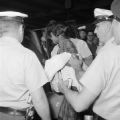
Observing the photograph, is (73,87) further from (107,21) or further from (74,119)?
(107,21)

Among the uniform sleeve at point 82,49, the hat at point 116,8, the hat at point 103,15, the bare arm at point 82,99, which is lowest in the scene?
the uniform sleeve at point 82,49

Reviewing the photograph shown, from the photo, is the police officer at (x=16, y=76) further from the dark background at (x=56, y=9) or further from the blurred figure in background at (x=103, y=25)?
the dark background at (x=56, y=9)

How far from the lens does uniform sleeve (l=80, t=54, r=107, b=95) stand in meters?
1.83

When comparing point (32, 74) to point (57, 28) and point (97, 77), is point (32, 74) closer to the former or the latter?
point (97, 77)

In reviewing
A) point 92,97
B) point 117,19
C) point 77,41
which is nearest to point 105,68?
point 92,97

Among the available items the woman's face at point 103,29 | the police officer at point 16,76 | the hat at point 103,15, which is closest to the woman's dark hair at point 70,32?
the hat at point 103,15

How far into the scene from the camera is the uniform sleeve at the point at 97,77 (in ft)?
6.00

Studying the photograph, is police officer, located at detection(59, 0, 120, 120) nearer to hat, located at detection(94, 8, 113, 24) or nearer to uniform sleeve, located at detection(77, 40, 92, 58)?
hat, located at detection(94, 8, 113, 24)

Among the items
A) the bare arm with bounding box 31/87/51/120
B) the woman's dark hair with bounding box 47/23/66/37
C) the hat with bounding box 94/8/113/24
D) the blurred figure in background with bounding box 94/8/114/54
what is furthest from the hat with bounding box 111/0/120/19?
the woman's dark hair with bounding box 47/23/66/37

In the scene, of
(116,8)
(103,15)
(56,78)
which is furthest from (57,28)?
(116,8)

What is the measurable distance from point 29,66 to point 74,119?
943 millimetres

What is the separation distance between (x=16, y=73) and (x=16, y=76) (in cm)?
2

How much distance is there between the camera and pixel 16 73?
2213mm

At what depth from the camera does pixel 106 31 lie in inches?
129
